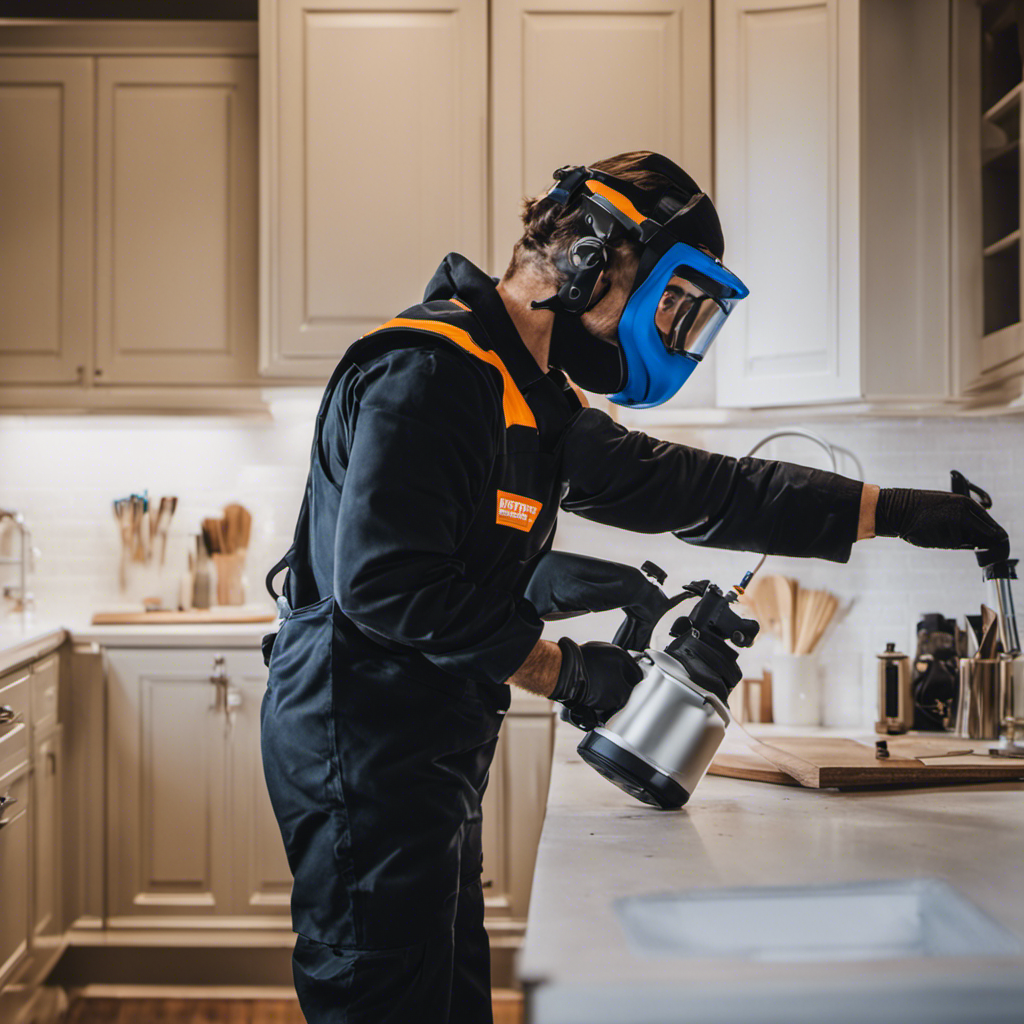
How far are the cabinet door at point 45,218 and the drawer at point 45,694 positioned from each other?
0.79 m

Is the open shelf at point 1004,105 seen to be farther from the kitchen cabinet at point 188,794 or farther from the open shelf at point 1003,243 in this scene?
the kitchen cabinet at point 188,794

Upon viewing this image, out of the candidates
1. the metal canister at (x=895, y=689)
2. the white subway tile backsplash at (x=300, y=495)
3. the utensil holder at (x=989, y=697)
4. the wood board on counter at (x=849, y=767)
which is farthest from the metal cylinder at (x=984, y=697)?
the white subway tile backsplash at (x=300, y=495)

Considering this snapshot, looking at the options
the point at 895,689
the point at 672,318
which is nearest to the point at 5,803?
the point at 672,318

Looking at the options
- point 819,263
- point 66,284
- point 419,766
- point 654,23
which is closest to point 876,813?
point 419,766

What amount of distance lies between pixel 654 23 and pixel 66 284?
172 centimetres

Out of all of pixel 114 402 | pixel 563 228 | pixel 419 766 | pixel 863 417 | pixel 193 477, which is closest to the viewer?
pixel 419 766

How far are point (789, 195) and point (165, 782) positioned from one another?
213 centimetres

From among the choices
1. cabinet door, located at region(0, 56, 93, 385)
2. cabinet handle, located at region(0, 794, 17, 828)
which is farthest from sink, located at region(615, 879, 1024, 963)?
cabinet door, located at region(0, 56, 93, 385)

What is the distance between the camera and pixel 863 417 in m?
2.42

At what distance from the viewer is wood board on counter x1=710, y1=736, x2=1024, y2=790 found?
1341 millimetres

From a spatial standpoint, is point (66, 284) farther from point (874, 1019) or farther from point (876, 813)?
point (874, 1019)

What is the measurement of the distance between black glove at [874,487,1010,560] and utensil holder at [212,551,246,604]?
6.65 feet

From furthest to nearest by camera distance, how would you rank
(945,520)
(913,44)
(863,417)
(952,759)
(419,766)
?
1. (863,417)
2. (913,44)
3. (952,759)
4. (945,520)
5. (419,766)

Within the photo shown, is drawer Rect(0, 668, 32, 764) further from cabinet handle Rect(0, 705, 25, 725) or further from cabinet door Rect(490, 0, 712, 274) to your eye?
cabinet door Rect(490, 0, 712, 274)
